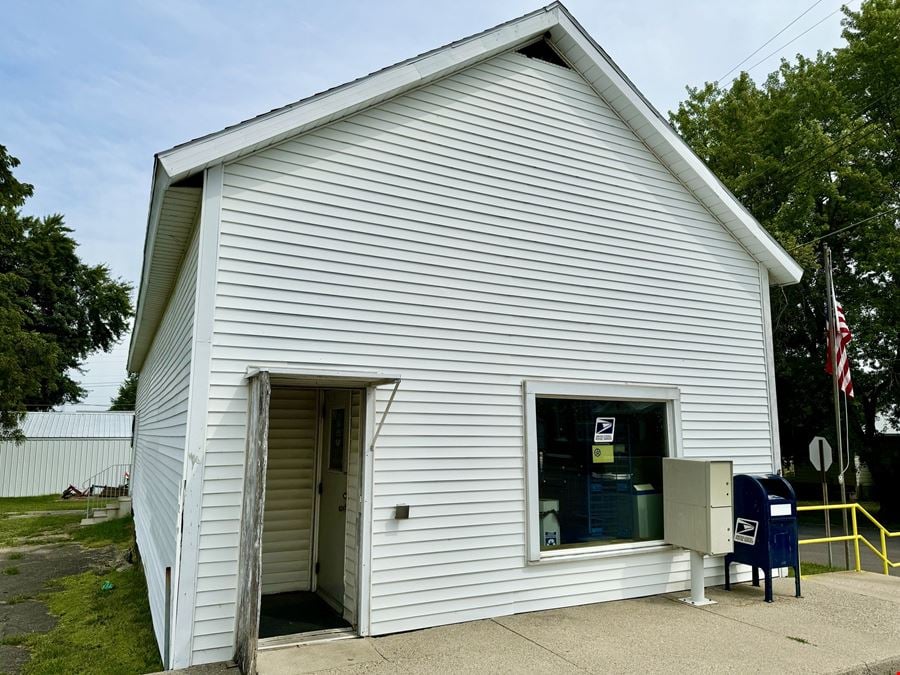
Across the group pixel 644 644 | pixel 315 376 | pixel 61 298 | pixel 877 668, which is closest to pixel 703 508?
pixel 644 644

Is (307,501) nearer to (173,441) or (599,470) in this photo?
(173,441)

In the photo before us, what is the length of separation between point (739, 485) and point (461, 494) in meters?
3.54

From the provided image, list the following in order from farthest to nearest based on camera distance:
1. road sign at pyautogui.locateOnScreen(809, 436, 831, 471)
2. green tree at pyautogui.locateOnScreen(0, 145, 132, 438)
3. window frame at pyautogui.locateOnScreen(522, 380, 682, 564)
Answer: green tree at pyautogui.locateOnScreen(0, 145, 132, 438) → road sign at pyautogui.locateOnScreen(809, 436, 831, 471) → window frame at pyautogui.locateOnScreen(522, 380, 682, 564)

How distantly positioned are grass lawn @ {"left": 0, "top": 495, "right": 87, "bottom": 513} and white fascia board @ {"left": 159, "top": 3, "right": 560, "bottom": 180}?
21012 millimetres

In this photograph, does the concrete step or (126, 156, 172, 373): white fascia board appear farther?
the concrete step

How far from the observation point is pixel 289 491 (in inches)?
292

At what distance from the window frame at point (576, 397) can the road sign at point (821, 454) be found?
5.49 meters

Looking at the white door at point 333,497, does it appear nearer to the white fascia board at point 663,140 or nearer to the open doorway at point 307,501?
the open doorway at point 307,501

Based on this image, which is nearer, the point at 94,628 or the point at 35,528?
the point at 94,628

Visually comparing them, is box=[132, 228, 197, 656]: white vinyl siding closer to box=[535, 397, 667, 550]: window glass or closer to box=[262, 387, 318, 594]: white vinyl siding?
box=[262, 387, 318, 594]: white vinyl siding

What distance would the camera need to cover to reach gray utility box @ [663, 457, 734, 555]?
6.78 m

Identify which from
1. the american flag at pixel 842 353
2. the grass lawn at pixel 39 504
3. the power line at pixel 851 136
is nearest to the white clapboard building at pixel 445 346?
the american flag at pixel 842 353

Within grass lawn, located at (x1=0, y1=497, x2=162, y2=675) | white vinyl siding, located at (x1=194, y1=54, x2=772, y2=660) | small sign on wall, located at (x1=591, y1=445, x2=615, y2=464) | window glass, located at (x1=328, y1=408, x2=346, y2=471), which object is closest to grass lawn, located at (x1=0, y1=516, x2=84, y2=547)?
grass lawn, located at (x1=0, y1=497, x2=162, y2=675)

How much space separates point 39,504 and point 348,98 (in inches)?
954
